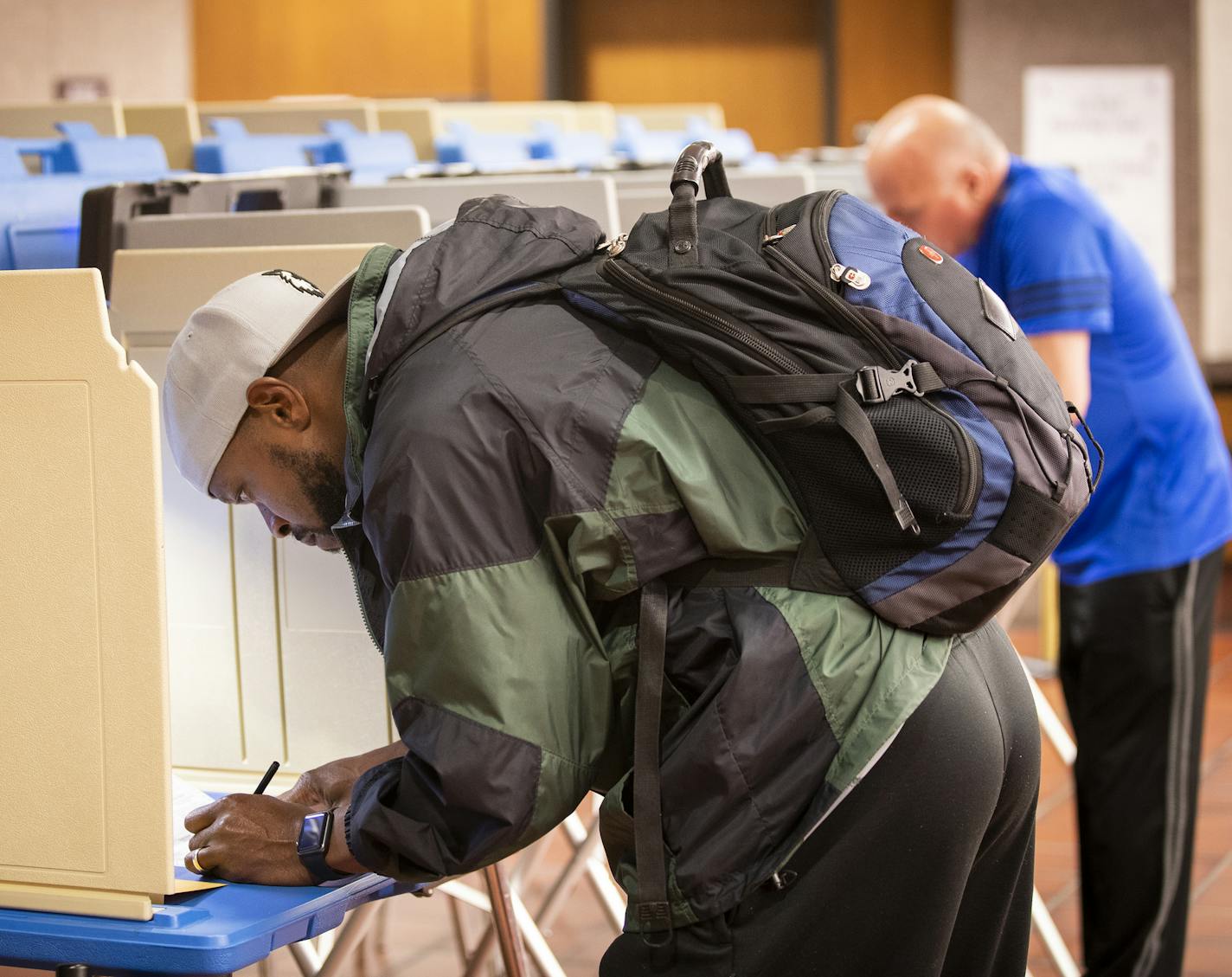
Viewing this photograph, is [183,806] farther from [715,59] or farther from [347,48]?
[715,59]

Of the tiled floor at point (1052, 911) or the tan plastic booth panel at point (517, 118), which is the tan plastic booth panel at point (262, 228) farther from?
the tan plastic booth panel at point (517, 118)

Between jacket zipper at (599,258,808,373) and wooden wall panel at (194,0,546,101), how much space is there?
22.2 ft

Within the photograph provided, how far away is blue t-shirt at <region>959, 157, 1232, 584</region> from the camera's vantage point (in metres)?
2.66

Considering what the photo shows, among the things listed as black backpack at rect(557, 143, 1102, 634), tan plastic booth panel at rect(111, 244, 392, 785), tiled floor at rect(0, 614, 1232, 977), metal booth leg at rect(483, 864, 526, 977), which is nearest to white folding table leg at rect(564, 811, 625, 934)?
tiled floor at rect(0, 614, 1232, 977)

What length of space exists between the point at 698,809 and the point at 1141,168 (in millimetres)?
5815

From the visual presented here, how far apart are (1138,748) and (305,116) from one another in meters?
2.47

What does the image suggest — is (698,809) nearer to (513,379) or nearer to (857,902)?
(857,902)

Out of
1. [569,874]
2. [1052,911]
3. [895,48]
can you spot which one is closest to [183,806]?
[569,874]

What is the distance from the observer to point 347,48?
808 centimetres

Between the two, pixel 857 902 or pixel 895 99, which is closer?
pixel 857 902

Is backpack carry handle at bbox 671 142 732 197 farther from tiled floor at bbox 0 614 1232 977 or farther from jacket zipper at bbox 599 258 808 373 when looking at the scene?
tiled floor at bbox 0 614 1232 977

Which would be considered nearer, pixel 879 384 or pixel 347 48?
pixel 879 384

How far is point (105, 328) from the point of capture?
133 centimetres

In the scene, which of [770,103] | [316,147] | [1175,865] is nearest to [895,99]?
[770,103]
